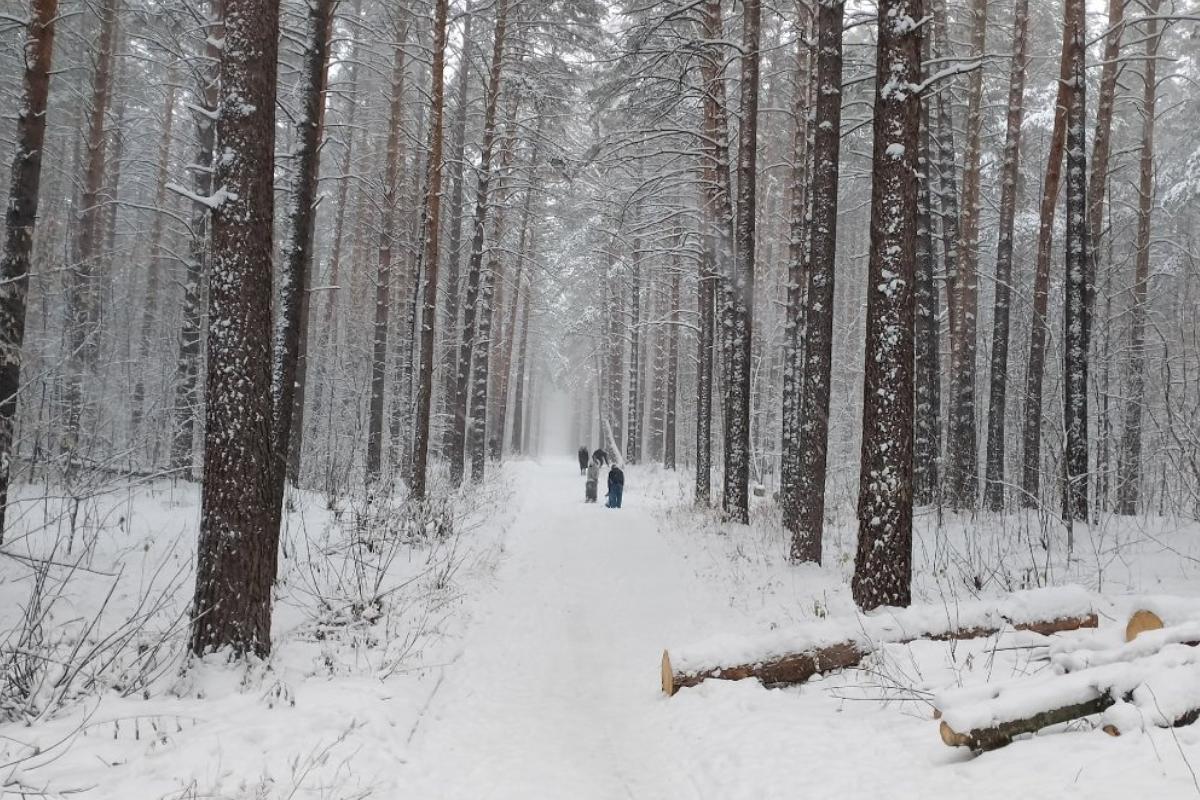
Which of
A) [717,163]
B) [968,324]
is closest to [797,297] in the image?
[717,163]

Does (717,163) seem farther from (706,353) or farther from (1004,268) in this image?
(1004,268)

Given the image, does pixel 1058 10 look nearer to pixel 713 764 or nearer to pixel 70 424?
pixel 713 764

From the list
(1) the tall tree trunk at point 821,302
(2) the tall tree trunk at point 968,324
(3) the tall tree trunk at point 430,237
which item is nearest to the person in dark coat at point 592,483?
(3) the tall tree trunk at point 430,237

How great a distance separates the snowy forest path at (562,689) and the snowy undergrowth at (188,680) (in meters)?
0.34

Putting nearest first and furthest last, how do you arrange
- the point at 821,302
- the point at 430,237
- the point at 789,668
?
the point at 789,668 → the point at 821,302 → the point at 430,237

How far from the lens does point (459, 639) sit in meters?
6.59

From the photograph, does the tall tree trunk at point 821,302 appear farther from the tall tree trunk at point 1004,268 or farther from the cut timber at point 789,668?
the tall tree trunk at point 1004,268

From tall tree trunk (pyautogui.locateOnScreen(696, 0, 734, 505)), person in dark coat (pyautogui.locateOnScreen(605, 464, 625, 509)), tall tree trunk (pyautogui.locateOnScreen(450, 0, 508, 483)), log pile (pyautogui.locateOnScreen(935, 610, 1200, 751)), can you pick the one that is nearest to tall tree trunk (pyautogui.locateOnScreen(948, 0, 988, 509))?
tall tree trunk (pyautogui.locateOnScreen(696, 0, 734, 505))

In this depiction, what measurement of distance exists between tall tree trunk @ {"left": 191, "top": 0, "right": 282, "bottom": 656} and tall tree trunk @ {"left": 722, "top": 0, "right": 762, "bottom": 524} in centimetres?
849

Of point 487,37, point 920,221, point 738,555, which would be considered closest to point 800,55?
point 920,221

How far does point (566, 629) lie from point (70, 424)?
9.60 m

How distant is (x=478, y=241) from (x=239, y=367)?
35.8ft

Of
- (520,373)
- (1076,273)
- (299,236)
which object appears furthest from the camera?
(520,373)

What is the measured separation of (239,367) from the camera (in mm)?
5000
